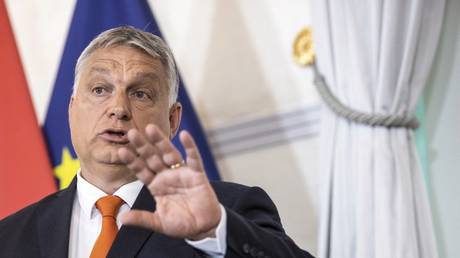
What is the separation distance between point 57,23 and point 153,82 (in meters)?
1.92

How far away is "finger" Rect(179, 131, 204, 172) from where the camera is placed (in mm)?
1722

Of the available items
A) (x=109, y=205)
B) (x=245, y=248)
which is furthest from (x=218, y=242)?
(x=109, y=205)

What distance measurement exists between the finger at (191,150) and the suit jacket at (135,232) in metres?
0.22

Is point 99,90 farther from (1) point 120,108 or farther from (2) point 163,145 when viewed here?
(2) point 163,145

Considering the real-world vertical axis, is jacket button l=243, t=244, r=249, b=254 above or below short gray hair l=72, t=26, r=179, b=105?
below

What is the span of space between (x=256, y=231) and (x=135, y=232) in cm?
35

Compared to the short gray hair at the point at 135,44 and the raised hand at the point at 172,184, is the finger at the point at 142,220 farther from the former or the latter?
the short gray hair at the point at 135,44

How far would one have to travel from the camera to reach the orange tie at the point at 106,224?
211 centimetres

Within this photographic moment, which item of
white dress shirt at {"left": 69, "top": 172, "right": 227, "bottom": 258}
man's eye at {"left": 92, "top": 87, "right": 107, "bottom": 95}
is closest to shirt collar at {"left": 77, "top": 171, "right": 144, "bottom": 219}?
white dress shirt at {"left": 69, "top": 172, "right": 227, "bottom": 258}

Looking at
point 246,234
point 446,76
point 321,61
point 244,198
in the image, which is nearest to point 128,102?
point 244,198

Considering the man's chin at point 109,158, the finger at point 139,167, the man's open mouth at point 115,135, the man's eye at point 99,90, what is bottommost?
the man's chin at point 109,158

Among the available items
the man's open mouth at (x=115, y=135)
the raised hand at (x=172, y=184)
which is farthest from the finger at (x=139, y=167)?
the man's open mouth at (x=115, y=135)

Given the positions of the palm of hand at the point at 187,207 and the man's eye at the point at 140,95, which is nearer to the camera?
the palm of hand at the point at 187,207

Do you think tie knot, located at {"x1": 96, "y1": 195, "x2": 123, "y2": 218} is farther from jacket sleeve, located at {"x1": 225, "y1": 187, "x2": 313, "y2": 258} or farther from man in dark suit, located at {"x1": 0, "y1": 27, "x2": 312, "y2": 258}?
jacket sleeve, located at {"x1": 225, "y1": 187, "x2": 313, "y2": 258}
